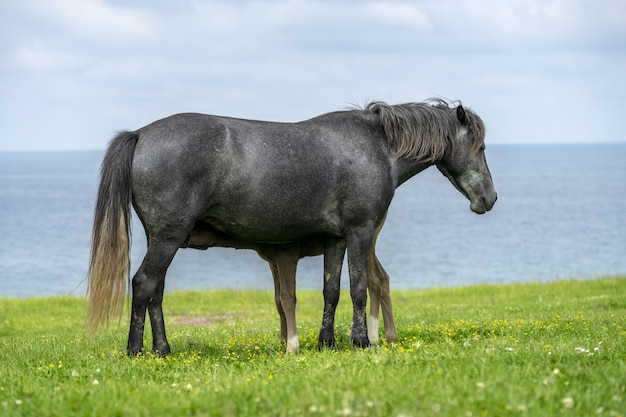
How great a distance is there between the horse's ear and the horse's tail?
433 centimetres

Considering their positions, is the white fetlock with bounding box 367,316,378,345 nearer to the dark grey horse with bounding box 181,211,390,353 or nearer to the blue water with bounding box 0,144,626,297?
the dark grey horse with bounding box 181,211,390,353

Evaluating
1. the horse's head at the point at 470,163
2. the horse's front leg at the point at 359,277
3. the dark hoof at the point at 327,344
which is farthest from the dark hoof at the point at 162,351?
the horse's head at the point at 470,163

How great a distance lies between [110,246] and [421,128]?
434 centimetres

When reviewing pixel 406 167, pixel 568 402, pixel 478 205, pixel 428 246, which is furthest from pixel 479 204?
pixel 428 246

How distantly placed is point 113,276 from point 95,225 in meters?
0.66

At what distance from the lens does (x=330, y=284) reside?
11742 mm

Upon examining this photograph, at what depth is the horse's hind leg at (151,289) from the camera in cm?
1073

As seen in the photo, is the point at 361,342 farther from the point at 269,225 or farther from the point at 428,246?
the point at 428,246

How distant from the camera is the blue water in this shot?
62250mm

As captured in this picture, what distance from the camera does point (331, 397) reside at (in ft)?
23.8

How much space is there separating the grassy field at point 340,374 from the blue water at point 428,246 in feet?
73.0

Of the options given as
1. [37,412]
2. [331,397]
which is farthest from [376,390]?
[37,412]

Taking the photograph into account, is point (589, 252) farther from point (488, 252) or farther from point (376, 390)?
point (376, 390)

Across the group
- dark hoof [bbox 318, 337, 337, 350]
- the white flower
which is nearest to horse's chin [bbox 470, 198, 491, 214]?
dark hoof [bbox 318, 337, 337, 350]
